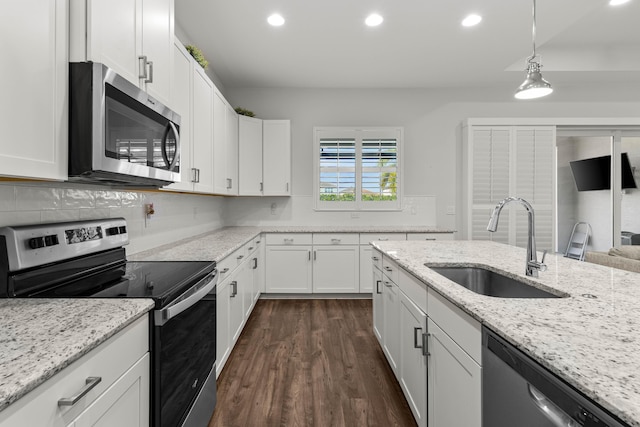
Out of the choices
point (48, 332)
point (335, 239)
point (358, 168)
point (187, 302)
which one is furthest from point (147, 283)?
point (358, 168)

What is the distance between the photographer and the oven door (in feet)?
3.59

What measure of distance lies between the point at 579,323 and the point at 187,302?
4.30 ft

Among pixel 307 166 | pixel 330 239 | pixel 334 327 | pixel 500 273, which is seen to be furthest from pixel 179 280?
pixel 307 166

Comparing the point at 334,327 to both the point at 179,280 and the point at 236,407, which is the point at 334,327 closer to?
the point at 236,407

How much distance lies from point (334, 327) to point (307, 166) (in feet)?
7.33

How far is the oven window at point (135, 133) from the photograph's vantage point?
3.97ft

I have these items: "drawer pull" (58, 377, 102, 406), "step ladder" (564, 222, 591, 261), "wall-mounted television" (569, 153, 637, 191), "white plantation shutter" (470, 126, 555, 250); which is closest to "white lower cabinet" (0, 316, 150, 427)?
"drawer pull" (58, 377, 102, 406)

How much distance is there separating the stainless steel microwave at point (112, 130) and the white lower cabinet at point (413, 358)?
1448mm

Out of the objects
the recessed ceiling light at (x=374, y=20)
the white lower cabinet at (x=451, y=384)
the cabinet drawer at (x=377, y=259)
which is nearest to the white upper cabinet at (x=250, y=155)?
the recessed ceiling light at (x=374, y=20)

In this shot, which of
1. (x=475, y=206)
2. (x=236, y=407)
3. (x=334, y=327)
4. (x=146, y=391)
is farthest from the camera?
(x=475, y=206)

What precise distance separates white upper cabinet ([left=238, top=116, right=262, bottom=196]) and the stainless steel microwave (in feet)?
7.25

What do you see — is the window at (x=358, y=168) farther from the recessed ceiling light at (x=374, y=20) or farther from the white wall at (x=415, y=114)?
the recessed ceiling light at (x=374, y=20)

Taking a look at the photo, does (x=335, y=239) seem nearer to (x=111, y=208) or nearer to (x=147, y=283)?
(x=111, y=208)

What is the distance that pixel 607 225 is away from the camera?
424 centimetres
